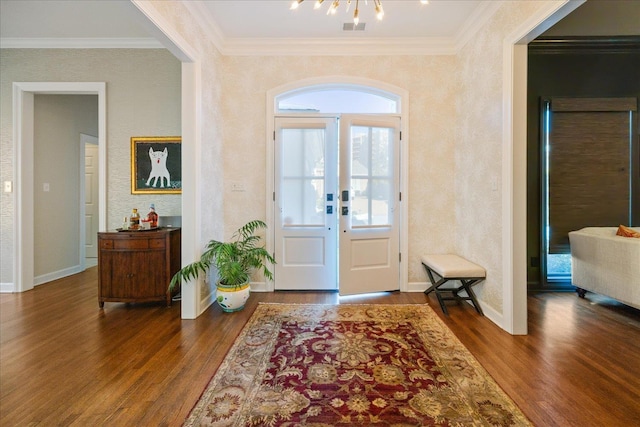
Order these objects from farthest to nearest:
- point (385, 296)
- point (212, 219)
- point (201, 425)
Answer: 1. point (385, 296)
2. point (212, 219)
3. point (201, 425)

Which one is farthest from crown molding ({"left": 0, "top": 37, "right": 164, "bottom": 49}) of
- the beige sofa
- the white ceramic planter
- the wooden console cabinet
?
the beige sofa

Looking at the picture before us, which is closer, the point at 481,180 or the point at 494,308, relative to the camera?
the point at 494,308

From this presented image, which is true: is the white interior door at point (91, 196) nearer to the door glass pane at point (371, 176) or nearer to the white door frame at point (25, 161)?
the white door frame at point (25, 161)

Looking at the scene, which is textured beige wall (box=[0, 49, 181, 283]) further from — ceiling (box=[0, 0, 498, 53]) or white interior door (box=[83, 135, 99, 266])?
white interior door (box=[83, 135, 99, 266])

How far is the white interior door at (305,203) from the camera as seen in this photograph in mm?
3641

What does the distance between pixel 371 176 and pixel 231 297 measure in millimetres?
2085

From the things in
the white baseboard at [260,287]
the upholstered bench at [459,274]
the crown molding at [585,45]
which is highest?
the crown molding at [585,45]

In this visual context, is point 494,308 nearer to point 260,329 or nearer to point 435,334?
point 435,334

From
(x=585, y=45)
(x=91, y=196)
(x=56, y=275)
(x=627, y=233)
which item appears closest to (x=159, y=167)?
(x=56, y=275)

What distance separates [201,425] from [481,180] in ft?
9.93

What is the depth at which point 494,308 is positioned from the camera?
278 cm

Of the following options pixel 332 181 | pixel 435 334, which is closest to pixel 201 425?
pixel 435 334

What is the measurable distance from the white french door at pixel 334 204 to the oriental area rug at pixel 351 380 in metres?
0.97

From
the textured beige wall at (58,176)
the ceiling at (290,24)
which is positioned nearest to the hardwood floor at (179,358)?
the textured beige wall at (58,176)
